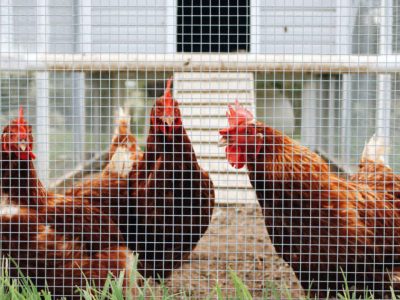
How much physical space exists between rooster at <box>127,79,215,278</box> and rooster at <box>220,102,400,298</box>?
0.29 meters

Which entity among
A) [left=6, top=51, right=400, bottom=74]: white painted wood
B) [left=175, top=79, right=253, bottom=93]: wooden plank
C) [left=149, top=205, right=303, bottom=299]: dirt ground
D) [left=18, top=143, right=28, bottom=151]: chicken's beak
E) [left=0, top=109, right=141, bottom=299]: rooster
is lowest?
[left=149, top=205, right=303, bottom=299]: dirt ground

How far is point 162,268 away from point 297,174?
83cm

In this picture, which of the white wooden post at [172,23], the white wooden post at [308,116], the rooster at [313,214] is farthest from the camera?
the white wooden post at [308,116]

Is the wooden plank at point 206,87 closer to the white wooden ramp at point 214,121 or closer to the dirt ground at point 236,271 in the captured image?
the white wooden ramp at point 214,121

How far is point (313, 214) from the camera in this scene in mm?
2977

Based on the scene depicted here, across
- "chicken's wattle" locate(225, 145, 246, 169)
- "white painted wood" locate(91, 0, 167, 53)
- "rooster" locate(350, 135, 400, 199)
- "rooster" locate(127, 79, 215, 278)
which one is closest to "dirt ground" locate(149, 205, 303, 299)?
"rooster" locate(127, 79, 215, 278)

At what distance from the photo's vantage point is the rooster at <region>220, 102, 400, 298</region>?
2.97 meters

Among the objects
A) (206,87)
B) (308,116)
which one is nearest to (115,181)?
(308,116)

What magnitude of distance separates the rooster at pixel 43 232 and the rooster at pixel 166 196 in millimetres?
188

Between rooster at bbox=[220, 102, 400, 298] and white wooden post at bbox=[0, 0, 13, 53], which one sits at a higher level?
white wooden post at bbox=[0, 0, 13, 53]

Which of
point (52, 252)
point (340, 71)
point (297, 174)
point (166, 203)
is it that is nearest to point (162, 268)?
point (166, 203)

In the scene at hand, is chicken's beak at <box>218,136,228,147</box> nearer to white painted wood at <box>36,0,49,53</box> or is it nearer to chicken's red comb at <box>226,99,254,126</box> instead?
chicken's red comb at <box>226,99,254,126</box>

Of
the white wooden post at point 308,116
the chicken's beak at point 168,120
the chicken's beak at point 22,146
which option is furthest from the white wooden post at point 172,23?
the chicken's beak at point 22,146

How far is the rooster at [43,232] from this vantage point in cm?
295
